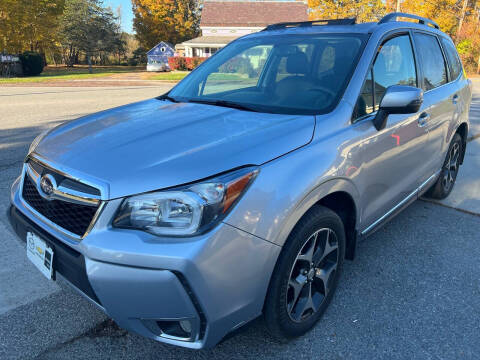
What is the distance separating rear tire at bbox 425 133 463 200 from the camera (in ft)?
13.2

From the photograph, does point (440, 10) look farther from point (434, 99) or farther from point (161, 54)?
point (434, 99)

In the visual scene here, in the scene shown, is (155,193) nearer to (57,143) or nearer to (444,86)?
(57,143)

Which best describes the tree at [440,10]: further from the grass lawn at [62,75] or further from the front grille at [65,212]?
the front grille at [65,212]

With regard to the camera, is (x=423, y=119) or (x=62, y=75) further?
(x=62, y=75)

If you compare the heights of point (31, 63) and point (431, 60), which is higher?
point (31, 63)

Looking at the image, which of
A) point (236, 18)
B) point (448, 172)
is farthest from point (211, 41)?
point (448, 172)

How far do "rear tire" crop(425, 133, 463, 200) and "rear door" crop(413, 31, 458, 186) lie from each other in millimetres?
352

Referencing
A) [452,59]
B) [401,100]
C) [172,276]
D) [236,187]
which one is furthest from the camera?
[452,59]

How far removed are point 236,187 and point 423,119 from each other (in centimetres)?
206

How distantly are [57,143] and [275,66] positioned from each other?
170cm

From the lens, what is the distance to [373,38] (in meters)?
2.56

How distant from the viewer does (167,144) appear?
74.4 inches

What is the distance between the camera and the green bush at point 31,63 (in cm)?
3158

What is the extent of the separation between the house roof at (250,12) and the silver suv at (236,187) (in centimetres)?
4500
